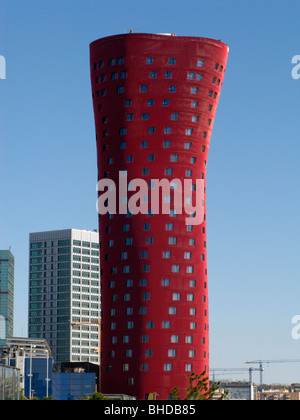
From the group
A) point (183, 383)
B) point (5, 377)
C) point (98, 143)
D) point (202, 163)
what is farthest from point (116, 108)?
point (5, 377)

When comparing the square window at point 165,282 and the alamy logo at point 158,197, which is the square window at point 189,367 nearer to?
the square window at point 165,282

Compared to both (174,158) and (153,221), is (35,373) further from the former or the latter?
(174,158)

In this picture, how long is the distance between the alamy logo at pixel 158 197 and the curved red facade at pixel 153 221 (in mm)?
963

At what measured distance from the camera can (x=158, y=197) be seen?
5600 inches

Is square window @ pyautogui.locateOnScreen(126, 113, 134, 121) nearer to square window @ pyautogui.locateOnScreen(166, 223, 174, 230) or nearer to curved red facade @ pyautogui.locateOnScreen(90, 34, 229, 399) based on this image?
curved red facade @ pyautogui.locateOnScreen(90, 34, 229, 399)

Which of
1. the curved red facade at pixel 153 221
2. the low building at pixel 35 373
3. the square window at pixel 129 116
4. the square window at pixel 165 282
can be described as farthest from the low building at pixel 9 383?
the low building at pixel 35 373

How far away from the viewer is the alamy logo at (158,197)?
142m

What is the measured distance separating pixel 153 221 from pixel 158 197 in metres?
3.98

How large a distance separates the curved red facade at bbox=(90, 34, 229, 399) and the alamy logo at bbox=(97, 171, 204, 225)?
963mm

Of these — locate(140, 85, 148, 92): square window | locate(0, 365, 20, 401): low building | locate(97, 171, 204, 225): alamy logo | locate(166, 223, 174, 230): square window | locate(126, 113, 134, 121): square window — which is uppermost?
locate(140, 85, 148, 92): square window

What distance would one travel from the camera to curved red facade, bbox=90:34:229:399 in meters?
139

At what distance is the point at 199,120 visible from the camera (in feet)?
474

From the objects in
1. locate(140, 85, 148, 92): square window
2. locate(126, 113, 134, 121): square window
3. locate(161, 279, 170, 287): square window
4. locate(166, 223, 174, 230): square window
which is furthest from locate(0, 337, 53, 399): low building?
locate(140, 85, 148, 92): square window

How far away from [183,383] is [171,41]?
55.7 meters
